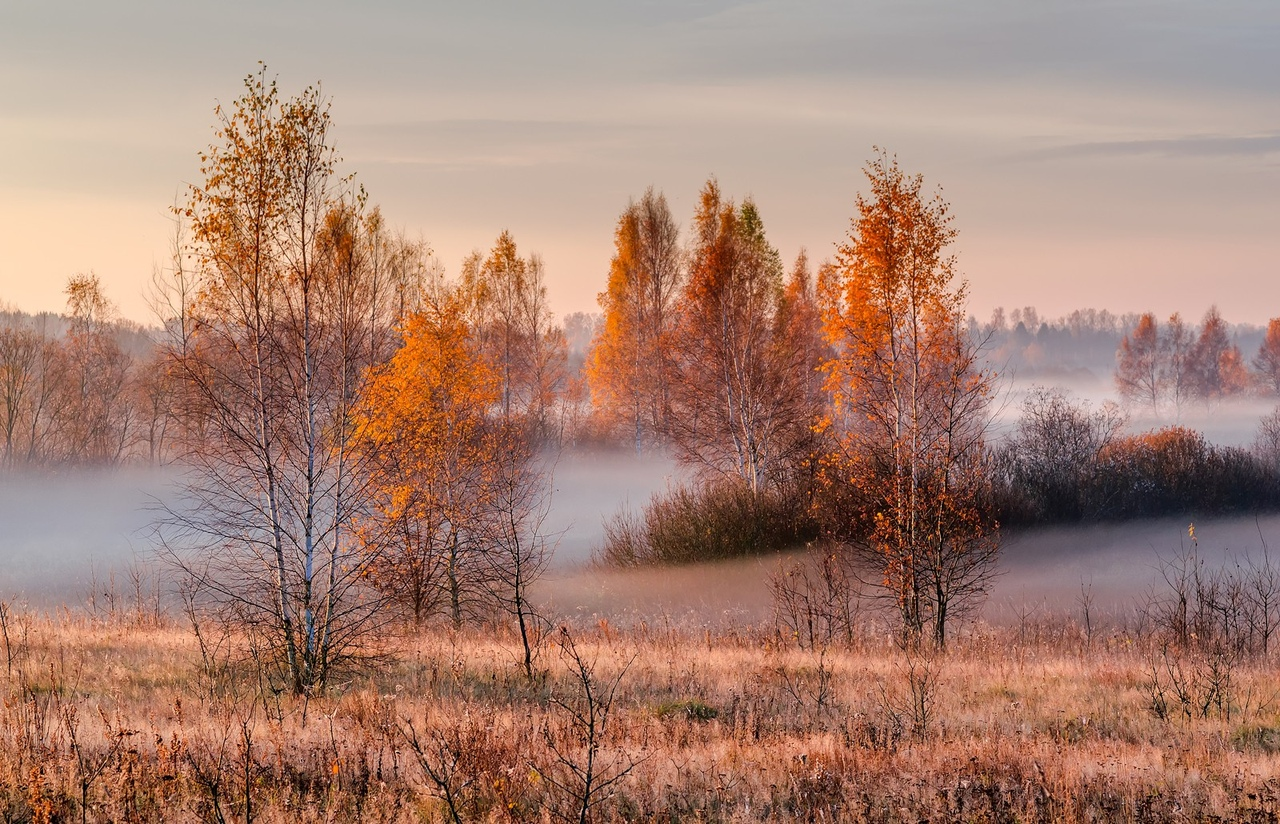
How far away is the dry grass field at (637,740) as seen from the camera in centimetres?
729

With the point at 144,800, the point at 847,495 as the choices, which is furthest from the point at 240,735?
the point at 847,495

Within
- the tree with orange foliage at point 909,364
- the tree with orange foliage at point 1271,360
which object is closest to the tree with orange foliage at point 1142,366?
the tree with orange foliage at point 1271,360

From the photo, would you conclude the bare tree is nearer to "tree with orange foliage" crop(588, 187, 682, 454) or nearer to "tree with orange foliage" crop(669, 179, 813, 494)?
"tree with orange foliage" crop(669, 179, 813, 494)

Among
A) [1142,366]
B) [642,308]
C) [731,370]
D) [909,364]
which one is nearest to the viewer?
[909,364]

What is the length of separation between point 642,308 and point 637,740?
39609 millimetres

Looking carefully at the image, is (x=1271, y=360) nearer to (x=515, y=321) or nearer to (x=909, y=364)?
(x=515, y=321)

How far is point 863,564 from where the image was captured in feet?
96.1

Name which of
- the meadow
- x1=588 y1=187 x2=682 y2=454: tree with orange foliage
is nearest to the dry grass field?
the meadow

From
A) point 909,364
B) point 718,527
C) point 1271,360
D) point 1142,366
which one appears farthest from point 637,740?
point 1271,360

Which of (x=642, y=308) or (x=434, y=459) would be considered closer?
(x=434, y=459)

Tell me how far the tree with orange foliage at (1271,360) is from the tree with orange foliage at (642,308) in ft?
270

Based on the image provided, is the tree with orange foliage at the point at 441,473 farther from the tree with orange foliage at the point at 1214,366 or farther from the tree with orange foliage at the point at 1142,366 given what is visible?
the tree with orange foliage at the point at 1142,366

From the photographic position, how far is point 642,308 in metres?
48.1

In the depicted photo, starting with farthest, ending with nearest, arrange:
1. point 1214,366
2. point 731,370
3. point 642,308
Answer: point 1214,366
point 642,308
point 731,370
